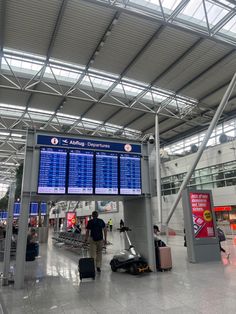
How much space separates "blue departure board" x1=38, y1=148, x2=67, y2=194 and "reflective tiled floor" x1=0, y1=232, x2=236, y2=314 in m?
2.32

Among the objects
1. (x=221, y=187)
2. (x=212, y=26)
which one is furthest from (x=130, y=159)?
(x=221, y=187)

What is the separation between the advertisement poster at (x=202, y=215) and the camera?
897cm

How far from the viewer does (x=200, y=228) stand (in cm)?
899

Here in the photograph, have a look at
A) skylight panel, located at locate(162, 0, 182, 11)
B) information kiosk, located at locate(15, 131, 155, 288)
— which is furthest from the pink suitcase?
skylight panel, located at locate(162, 0, 182, 11)

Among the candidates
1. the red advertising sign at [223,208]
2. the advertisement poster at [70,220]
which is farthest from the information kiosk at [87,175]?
the advertisement poster at [70,220]

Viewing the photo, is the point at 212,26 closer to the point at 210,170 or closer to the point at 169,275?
the point at 169,275

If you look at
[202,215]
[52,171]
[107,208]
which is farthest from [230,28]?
[107,208]

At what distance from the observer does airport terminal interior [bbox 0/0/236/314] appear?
5.68 m

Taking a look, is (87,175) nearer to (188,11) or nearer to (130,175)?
(130,175)

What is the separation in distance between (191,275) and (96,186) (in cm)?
347

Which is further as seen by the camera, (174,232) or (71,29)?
(174,232)

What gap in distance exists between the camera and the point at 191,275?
6523 mm

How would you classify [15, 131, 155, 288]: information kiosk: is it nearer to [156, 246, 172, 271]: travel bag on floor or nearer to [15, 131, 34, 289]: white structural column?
[15, 131, 34, 289]: white structural column

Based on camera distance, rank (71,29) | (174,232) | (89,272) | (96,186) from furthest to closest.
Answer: (174,232), (71,29), (96,186), (89,272)
